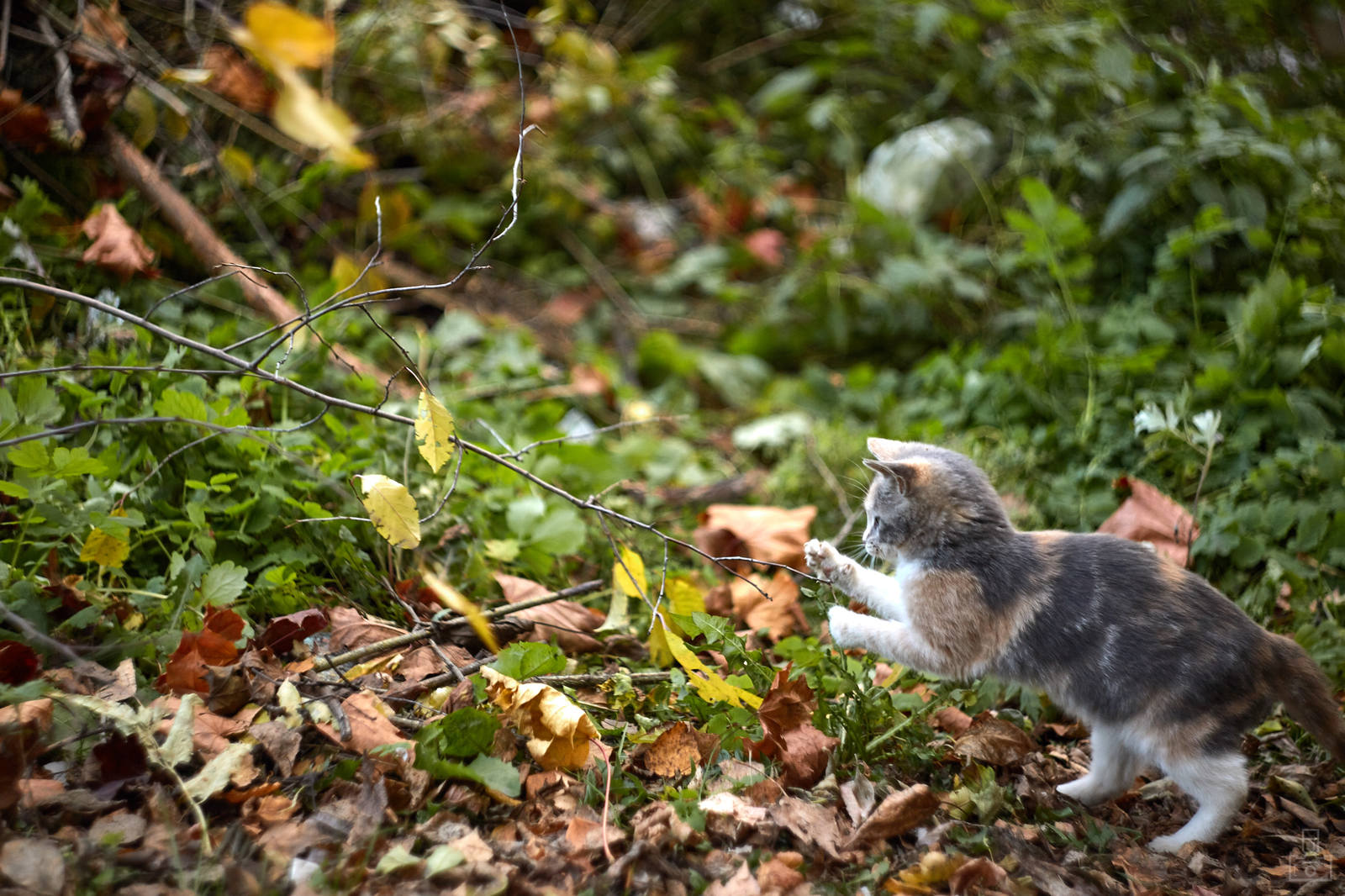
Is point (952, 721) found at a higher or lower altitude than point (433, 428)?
lower

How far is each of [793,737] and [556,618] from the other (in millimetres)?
893

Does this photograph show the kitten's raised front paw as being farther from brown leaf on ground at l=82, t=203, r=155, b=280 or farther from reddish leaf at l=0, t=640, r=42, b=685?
brown leaf on ground at l=82, t=203, r=155, b=280

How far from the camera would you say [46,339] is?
3.34 m

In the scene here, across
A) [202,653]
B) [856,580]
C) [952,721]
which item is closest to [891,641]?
[856,580]

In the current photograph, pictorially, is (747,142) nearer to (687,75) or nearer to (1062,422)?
(687,75)

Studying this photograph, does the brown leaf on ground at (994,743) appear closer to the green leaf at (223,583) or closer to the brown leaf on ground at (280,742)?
the brown leaf on ground at (280,742)

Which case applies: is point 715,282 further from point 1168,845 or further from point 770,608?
point 1168,845

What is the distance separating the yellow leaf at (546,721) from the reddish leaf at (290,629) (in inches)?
22.8

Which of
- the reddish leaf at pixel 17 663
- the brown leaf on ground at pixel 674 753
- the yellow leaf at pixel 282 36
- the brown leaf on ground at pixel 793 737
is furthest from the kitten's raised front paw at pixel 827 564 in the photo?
the reddish leaf at pixel 17 663

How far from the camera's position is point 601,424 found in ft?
16.1

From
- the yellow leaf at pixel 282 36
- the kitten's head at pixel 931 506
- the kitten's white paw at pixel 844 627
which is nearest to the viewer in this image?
the yellow leaf at pixel 282 36

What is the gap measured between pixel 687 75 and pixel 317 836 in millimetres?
7008

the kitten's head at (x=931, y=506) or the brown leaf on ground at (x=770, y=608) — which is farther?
the brown leaf on ground at (x=770, y=608)

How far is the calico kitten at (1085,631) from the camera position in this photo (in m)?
2.46
